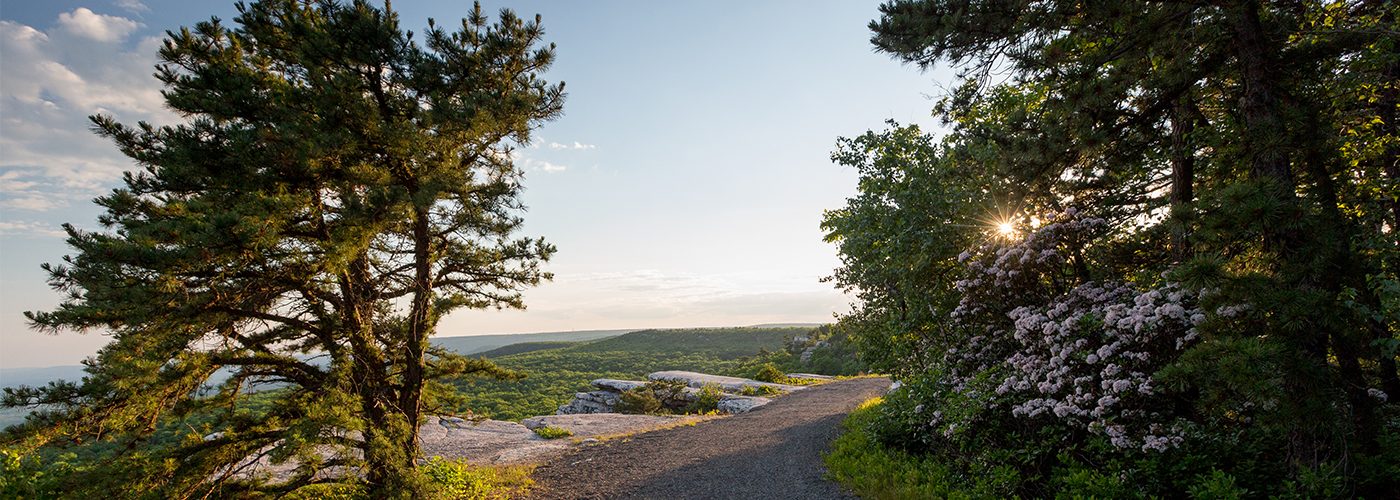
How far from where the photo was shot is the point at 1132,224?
24.6 feet

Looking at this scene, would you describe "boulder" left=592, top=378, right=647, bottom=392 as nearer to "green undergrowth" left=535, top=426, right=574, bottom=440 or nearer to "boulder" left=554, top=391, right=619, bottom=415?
"boulder" left=554, top=391, right=619, bottom=415

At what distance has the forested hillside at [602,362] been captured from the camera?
101 ft

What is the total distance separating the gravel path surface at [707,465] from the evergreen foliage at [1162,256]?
94.4 inches

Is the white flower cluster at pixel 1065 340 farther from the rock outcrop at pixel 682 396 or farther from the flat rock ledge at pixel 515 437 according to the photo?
the rock outcrop at pixel 682 396

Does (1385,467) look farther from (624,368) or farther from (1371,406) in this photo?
(624,368)

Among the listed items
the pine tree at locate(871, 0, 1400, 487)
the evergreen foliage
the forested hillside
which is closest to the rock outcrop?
the forested hillside

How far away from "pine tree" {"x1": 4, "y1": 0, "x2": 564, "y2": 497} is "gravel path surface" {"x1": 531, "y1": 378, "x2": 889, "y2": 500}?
3.10 meters

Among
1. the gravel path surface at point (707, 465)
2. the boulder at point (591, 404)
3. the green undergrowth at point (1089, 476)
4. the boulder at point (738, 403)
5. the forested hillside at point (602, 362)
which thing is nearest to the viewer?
the green undergrowth at point (1089, 476)

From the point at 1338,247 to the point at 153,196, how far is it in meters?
12.6

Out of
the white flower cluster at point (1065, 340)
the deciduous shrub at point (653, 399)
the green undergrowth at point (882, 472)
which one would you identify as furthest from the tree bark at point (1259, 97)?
the deciduous shrub at point (653, 399)

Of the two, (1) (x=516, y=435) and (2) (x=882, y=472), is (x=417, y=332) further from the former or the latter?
(1) (x=516, y=435)

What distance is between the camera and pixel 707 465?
9.65 m

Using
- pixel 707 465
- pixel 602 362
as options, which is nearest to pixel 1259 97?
pixel 707 465

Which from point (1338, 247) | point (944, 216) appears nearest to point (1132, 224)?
point (944, 216)
